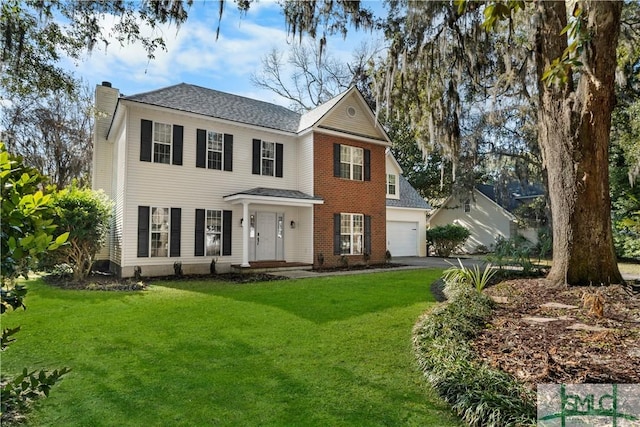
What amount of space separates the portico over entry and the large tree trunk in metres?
8.05

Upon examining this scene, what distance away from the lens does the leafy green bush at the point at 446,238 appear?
21.5 m

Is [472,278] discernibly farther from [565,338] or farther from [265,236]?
[265,236]

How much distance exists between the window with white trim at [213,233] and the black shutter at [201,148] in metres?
1.66

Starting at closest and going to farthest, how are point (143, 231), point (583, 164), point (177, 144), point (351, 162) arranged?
point (583, 164), point (143, 231), point (177, 144), point (351, 162)

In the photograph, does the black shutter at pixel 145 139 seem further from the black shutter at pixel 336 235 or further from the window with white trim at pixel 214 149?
the black shutter at pixel 336 235

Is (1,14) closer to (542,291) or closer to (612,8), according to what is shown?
(612,8)

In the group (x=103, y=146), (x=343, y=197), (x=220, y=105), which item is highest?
(x=220, y=105)

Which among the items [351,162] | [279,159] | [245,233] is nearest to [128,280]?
[245,233]

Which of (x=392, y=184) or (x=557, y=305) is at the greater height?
(x=392, y=184)

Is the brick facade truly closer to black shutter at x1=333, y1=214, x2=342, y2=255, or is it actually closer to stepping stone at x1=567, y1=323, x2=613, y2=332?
black shutter at x1=333, y1=214, x2=342, y2=255

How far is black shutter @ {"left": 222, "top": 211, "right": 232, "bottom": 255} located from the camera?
1279 centimetres

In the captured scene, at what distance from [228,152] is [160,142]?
2248 millimetres

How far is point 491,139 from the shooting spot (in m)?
21.2

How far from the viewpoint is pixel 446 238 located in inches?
848
